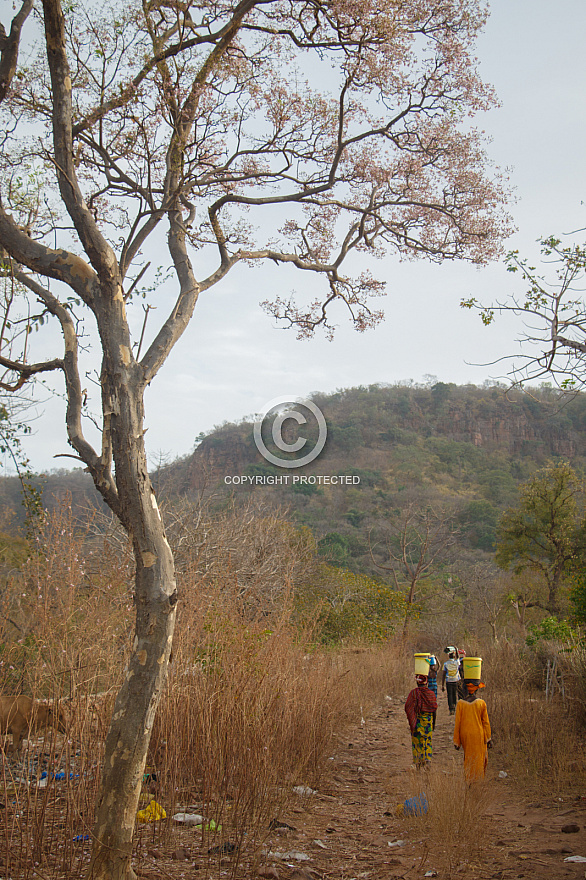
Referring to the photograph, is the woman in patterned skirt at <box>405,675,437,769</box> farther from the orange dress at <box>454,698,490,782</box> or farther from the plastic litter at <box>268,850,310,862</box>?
the plastic litter at <box>268,850,310,862</box>

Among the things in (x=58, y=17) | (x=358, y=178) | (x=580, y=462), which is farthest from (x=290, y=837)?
(x=580, y=462)

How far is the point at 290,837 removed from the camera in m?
4.32

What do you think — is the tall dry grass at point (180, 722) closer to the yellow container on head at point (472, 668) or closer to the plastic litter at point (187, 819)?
the plastic litter at point (187, 819)

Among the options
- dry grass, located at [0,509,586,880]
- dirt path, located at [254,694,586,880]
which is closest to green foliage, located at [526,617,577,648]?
dry grass, located at [0,509,586,880]

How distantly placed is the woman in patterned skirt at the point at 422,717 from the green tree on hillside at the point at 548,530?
14906mm

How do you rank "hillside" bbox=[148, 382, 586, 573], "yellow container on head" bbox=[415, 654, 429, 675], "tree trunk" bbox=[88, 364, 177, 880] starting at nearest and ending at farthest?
1. "tree trunk" bbox=[88, 364, 177, 880]
2. "yellow container on head" bbox=[415, 654, 429, 675]
3. "hillside" bbox=[148, 382, 586, 573]

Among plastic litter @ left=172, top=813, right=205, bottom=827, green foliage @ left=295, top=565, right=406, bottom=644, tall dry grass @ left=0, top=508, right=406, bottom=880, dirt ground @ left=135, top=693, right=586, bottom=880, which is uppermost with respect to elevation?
tall dry grass @ left=0, top=508, right=406, bottom=880

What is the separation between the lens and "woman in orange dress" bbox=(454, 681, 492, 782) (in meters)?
5.45

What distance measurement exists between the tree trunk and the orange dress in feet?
11.6

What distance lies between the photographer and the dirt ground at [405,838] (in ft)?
12.1

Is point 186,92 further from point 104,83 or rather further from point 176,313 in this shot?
point 176,313

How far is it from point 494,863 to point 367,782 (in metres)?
2.40

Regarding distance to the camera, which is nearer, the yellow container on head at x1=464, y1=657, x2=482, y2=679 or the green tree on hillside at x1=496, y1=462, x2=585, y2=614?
the yellow container on head at x1=464, y1=657, x2=482, y2=679

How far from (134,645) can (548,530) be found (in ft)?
66.8
